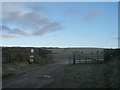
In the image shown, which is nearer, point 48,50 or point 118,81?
point 118,81

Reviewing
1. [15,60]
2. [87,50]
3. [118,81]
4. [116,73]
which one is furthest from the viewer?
[87,50]

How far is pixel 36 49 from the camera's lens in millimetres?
20250

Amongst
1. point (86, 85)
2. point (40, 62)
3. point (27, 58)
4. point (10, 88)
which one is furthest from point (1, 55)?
point (86, 85)

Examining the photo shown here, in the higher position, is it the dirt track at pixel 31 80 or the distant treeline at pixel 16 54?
the distant treeline at pixel 16 54

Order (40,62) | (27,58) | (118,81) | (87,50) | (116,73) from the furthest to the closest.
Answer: (87,50), (40,62), (27,58), (116,73), (118,81)

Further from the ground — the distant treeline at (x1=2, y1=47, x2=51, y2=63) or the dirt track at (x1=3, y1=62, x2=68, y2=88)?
the distant treeline at (x1=2, y1=47, x2=51, y2=63)

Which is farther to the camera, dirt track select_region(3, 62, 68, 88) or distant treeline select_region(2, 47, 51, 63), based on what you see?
distant treeline select_region(2, 47, 51, 63)

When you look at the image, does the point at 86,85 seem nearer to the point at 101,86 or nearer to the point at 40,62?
the point at 101,86

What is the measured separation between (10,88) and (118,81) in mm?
3569

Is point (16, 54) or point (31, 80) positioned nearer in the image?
point (31, 80)

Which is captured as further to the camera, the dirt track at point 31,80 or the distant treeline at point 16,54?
the distant treeline at point 16,54

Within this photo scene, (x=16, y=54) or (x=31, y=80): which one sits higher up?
(x=16, y=54)

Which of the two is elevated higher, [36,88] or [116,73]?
[116,73]

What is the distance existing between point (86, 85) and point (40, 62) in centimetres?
1193
